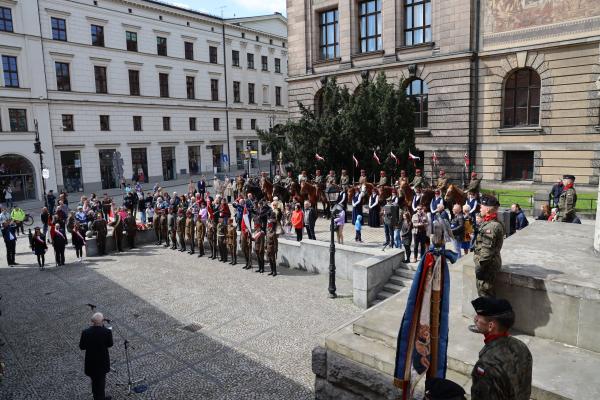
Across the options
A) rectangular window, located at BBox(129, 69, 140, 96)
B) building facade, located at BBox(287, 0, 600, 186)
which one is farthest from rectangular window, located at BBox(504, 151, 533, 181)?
rectangular window, located at BBox(129, 69, 140, 96)

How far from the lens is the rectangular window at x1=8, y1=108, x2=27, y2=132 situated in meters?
36.2

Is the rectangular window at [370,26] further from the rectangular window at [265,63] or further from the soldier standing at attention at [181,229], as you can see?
the rectangular window at [265,63]

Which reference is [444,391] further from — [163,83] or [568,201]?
[163,83]

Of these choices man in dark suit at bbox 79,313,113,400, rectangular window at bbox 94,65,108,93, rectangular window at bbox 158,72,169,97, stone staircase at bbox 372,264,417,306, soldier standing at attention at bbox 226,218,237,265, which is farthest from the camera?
rectangular window at bbox 158,72,169,97

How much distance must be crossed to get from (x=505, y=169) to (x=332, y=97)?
39.4 feet

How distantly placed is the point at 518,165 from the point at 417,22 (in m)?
11.3

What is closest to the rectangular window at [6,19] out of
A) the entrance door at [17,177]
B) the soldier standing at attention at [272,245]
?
the entrance door at [17,177]

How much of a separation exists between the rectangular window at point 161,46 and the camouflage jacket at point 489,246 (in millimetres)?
47322

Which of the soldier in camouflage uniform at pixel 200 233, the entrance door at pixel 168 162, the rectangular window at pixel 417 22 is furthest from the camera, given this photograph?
the entrance door at pixel 168 162

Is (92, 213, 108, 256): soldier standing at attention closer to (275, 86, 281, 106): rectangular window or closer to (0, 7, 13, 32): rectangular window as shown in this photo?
(0, 7, 13, 32): rectangular window

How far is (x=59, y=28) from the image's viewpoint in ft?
128

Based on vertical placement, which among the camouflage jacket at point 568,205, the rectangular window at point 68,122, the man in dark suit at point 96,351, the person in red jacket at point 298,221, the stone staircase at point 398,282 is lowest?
the stone staircase at point 398,282

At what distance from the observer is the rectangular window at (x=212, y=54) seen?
174 feet

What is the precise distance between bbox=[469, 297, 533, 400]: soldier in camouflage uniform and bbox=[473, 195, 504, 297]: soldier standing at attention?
2605mm
